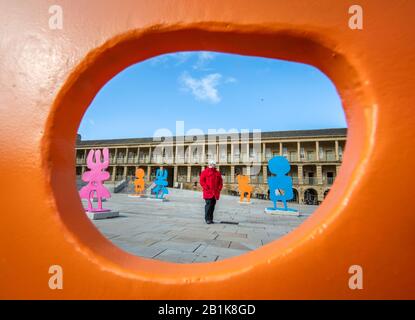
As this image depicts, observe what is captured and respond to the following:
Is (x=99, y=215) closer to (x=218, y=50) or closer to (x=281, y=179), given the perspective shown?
(x=281, y=179)

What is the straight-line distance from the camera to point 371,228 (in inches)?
34.9

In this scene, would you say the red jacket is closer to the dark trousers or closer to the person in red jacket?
the person in red jacket

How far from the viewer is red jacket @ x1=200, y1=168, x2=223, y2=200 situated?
6.28 meters

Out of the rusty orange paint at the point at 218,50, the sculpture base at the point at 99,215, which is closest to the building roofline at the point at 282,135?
the sculpture base at the point at 99,215

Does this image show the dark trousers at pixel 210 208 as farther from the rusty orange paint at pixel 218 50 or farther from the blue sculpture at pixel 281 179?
the rusty orange paint at pixel 218 50

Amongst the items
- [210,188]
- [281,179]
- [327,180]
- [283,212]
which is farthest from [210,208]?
[327,180]

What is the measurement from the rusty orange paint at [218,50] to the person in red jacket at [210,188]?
511 cm

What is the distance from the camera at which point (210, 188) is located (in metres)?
6.34

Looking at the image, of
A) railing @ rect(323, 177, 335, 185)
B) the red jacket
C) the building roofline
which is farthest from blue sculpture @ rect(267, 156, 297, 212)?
the building roofline

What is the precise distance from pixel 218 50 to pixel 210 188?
209 inches

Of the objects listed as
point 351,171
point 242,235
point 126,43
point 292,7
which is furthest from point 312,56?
point 242,235

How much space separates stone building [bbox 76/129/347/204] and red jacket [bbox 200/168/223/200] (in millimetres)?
24352

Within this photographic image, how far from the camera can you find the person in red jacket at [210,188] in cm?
626
